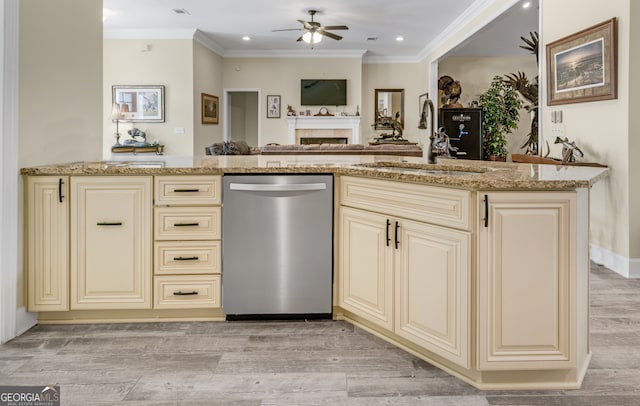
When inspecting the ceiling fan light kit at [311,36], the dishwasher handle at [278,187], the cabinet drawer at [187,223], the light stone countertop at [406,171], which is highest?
the ceiling fan light kit at [311,36]

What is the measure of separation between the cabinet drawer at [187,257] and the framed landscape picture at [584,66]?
329 cm

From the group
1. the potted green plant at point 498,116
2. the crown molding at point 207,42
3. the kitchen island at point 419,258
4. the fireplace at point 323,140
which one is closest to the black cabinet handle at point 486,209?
the kitchen island at point 419,258

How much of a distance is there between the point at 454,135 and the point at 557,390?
8.10 m

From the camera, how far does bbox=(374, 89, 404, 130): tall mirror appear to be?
1047cm

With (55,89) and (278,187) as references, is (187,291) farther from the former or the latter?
(55,89)

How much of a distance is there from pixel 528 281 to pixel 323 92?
8515mm

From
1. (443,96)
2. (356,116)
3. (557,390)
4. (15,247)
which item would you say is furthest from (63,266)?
(443,96)

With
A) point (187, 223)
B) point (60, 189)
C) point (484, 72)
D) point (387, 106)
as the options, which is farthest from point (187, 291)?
point (484, 72)

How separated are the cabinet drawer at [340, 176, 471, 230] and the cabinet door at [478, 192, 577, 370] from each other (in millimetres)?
101

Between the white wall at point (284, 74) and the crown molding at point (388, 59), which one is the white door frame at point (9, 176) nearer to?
the white wall at point (284, 74)

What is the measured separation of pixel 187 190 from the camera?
262cm

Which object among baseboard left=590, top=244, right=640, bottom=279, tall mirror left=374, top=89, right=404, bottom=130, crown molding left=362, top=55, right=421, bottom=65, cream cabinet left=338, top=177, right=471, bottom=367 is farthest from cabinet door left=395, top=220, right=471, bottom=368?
crown molding left=362, top=55, right=421, bottom=65

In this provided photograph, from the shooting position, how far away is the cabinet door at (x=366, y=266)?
7.62 ft

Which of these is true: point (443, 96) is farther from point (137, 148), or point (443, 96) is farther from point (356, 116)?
point (137, 148)
